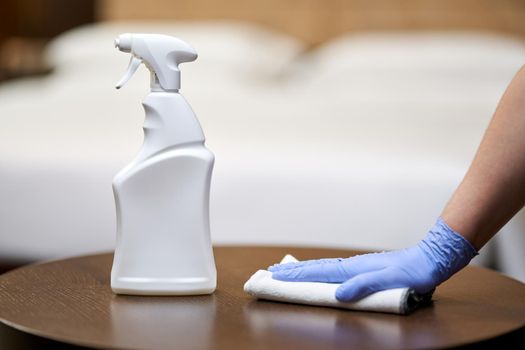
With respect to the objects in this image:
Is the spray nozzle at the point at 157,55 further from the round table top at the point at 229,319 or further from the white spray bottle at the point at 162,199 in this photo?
the round table top at the point at 229,319

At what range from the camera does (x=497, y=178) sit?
99 centimetres

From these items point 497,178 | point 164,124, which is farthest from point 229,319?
point 497,178

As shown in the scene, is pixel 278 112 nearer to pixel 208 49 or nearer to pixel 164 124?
pixel 208 49

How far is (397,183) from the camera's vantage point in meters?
1.78

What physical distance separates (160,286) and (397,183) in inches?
34.7

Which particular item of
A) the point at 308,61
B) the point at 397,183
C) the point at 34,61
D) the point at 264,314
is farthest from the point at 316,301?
the point at 34,61

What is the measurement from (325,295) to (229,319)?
4.5 inches

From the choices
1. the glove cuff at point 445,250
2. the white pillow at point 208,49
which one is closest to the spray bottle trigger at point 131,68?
the glove cuff at point 445,250

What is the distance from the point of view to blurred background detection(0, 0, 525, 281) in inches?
70.5

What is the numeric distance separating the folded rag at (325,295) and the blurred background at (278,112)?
0.78m

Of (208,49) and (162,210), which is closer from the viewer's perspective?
(162,210)

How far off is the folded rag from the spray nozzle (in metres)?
0.25

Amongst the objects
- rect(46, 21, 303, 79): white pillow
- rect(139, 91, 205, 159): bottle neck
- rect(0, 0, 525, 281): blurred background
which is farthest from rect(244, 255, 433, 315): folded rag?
rect(46, 21, 303, 79): white pillow

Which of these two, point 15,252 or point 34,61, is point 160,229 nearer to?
point 15,252
